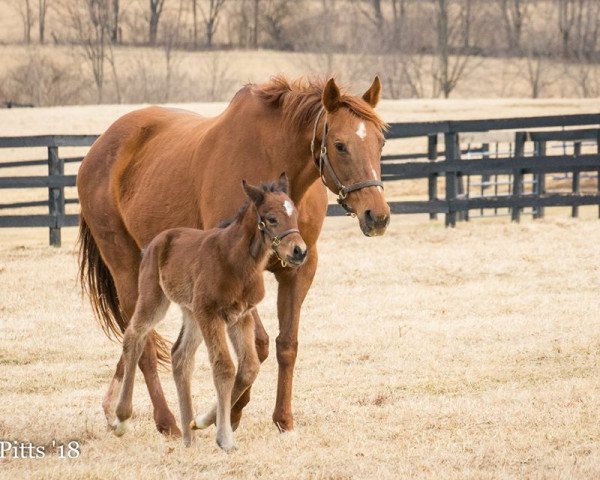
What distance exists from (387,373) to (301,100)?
262 cm

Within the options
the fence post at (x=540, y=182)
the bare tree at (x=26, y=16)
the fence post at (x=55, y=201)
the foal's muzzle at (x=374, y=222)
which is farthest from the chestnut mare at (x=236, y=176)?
the bare tree at (x=26, y=16)

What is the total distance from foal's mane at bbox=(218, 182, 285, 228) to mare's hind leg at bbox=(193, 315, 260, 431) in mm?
513

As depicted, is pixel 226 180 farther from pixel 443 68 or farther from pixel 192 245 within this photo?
pixel 443 68

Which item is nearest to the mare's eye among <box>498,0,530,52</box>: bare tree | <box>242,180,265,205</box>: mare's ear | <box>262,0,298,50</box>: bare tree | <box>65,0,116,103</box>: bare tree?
<box>242,180,265,205</box>: mare's ear

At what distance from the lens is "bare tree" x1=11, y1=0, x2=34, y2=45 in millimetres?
64350

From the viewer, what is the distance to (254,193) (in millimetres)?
5402

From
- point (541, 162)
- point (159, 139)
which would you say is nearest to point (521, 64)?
point (541, 162)

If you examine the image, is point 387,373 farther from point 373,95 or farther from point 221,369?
point 221,369

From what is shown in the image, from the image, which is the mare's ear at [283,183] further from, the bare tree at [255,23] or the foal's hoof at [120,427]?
the bare tree at [255,23]

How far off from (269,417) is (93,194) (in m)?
2.04

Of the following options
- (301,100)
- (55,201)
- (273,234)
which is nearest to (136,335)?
(273,234)

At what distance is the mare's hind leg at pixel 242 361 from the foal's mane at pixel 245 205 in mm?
513

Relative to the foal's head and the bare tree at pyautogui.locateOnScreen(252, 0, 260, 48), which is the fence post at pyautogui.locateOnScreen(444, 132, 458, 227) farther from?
the bare tree at pyautogui.locateOnScreen(252, 0, 260, 48)

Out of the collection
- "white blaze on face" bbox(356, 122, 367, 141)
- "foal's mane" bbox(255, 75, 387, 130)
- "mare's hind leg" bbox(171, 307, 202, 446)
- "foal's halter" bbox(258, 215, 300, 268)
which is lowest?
"mare's hind leg" bbox(171, 307, 202, 446)
